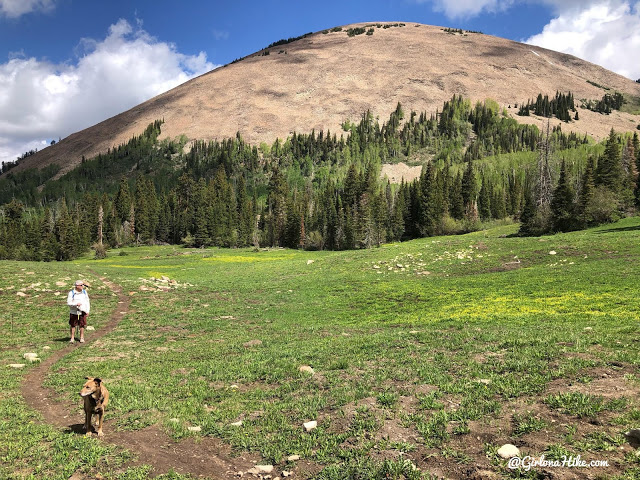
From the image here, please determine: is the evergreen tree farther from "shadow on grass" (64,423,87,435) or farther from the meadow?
"shadow on grass" (64,423,87,435)

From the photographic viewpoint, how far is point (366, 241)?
101 m

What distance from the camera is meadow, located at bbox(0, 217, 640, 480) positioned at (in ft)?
23.9

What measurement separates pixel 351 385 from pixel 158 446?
18.2ft

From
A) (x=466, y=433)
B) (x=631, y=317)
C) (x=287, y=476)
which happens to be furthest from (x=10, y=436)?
(x=631, y=317)

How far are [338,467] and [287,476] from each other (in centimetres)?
108

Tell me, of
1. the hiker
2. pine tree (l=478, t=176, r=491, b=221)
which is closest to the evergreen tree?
the hiker

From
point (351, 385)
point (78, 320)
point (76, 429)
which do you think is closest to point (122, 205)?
point (78, 320)

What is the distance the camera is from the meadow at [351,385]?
7293 millimetres

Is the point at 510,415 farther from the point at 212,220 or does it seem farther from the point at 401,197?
the point at 401,197

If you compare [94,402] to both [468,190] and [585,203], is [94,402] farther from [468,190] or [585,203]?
[468,190]

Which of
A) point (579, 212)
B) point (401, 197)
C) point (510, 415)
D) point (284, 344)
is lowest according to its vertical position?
point (284, 344)

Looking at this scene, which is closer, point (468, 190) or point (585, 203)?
point (585, 203)

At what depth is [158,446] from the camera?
28.0ft

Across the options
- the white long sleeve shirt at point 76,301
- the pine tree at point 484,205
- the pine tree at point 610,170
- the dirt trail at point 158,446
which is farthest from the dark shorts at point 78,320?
the pine tree at point 484,205
